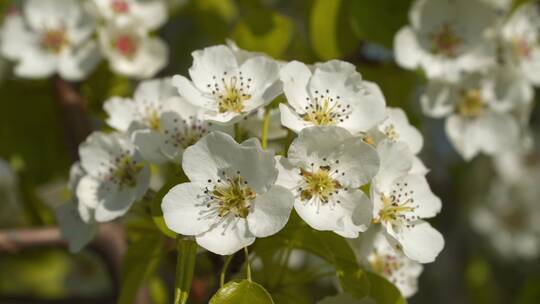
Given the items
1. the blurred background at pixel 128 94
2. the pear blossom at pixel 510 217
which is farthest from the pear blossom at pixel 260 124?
the pear blossom at pixel 510 217

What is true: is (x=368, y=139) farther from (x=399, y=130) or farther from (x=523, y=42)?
(x=523, y=42)

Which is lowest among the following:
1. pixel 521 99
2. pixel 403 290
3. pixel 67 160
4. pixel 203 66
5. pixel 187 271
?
pixel 67 160

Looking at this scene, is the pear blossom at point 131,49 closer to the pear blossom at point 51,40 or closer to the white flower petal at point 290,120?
the pear blossom at point 51,40

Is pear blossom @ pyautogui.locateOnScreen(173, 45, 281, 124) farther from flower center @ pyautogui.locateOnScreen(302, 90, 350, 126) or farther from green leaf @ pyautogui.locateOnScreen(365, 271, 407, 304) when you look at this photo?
green leaf @ pyautogui.locateOnScreen(365, 271, 407, 304)

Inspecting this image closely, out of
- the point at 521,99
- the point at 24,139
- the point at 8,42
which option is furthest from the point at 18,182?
the point at 521,99

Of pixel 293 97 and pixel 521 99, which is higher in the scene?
pixel 293 97

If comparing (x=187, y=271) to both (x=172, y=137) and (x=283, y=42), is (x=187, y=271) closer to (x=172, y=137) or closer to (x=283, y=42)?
(x=172, y=137)

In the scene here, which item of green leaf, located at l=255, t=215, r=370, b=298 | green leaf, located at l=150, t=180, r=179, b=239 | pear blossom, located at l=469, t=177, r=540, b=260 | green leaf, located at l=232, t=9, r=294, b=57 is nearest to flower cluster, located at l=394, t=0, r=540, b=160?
green leaf, located at l=232, t=9, r=294, b=57
